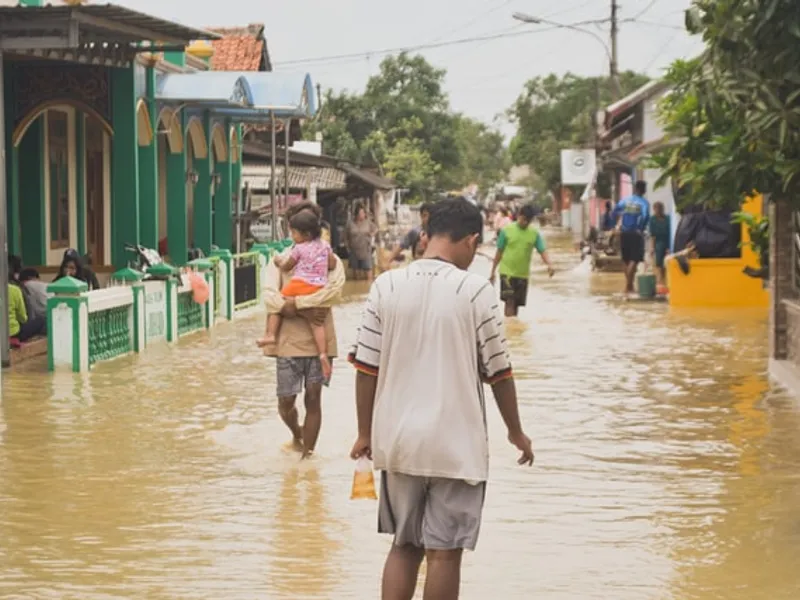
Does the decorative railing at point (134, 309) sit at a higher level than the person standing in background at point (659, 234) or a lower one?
lower

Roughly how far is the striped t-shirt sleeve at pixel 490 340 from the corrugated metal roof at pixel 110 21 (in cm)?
1027

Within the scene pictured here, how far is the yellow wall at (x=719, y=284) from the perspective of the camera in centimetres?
2441

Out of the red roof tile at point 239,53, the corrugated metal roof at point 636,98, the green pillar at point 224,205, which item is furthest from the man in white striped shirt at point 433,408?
the corrugated metal roof at point 636,98

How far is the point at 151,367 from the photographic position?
1664 centimetres

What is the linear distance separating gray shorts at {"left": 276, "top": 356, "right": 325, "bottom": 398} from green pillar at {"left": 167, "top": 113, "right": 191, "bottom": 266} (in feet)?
46.5

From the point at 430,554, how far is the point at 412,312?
86 cm

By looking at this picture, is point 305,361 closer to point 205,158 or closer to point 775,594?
point 775,594

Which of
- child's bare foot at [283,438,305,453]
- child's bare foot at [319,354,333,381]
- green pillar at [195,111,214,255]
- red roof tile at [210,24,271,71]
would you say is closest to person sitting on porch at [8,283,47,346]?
child's bare foot at [283,438,305,453]

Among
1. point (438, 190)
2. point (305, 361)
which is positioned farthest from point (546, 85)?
point (305, 361)

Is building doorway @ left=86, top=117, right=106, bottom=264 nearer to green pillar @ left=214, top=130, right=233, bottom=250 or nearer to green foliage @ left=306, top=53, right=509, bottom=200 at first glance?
green pillar @ left=214, top=130, right=233, bottom=250

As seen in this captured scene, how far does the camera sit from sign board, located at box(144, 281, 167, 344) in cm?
1862

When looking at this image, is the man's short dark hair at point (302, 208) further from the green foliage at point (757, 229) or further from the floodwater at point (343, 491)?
the green foliage at point (757, 229)

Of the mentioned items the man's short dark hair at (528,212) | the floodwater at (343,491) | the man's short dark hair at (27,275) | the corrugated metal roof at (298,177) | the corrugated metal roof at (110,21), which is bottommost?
the floodwater at (343,491)

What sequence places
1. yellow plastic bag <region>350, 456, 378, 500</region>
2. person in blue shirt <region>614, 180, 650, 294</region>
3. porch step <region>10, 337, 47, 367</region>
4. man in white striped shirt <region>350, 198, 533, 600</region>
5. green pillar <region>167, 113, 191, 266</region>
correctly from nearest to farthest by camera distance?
1. man in white striped shirt <region>350, 198, 533, 600</region>
2. yellow plastic bag <region>350, 456, 378, 500</region>
3. porch step <region>10, 337, 47, 367</region>
4. green pillar <region>167, 113, 191, 266</region>
5. person in blue shirt <region>614, 180, 650, 294</region>
